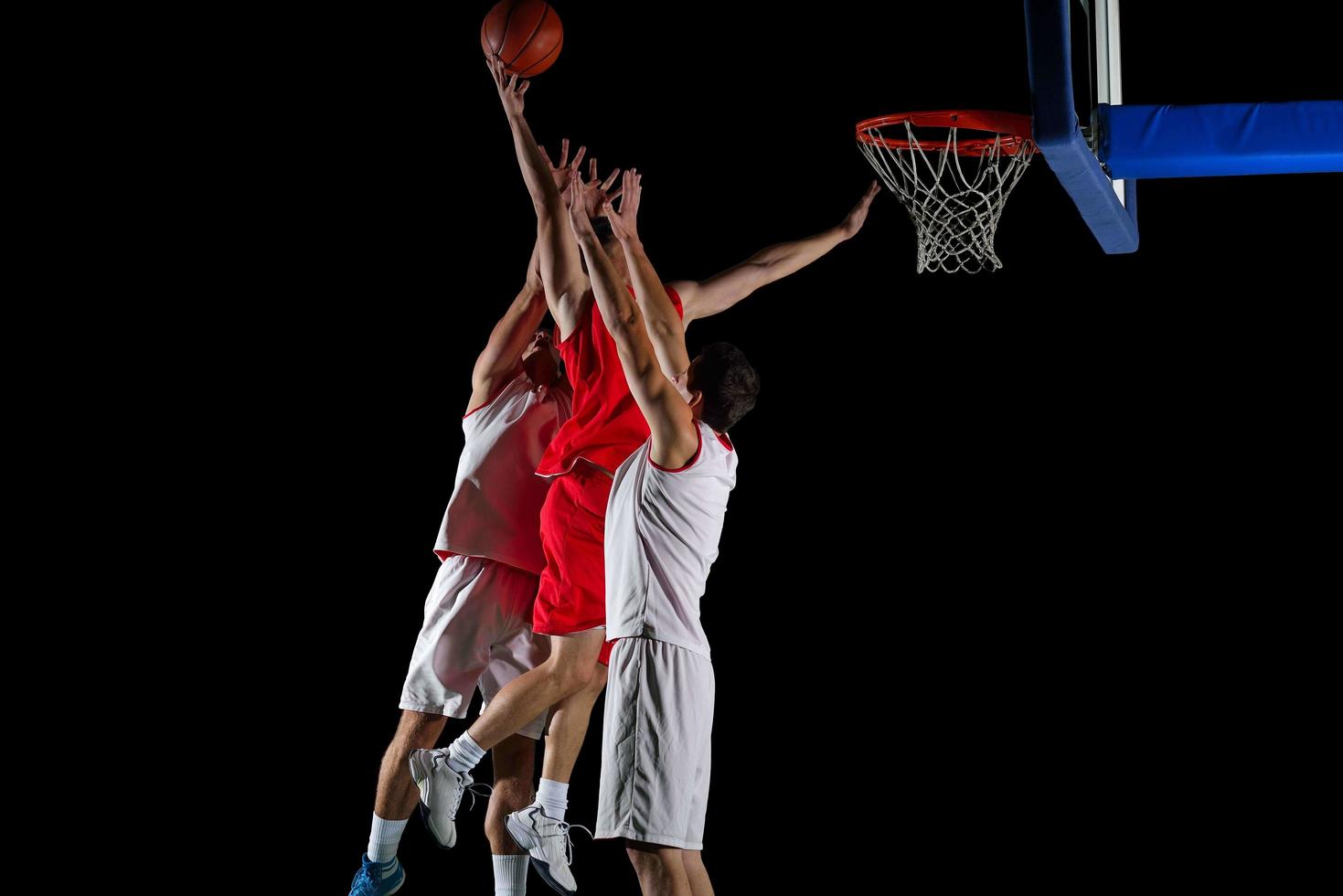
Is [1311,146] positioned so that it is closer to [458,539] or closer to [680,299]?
[680,299]

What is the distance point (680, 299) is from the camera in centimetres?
488

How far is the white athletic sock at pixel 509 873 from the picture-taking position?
4.93 metres

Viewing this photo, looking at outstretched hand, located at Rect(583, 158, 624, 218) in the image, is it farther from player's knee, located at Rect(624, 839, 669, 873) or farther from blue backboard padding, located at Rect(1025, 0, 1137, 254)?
player's knee, located at Rect(624, 839, 669, 873)

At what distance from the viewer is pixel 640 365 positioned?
4094 millimetres

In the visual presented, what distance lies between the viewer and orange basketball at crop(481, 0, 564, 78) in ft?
14.8

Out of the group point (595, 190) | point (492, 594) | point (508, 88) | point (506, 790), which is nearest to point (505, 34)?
point (508, 88)

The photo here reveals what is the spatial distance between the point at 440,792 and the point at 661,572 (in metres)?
1.12

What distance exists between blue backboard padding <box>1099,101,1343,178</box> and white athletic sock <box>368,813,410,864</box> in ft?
9.76

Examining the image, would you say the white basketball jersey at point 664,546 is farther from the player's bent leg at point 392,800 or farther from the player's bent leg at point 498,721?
the player's bent leg at point 392,800

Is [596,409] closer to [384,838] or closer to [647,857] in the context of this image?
[647,857]

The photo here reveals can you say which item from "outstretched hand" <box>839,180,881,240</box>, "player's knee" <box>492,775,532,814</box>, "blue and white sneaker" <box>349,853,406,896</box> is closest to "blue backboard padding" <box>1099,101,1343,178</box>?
"outstretched hand" <box>839,180,881,240</box>

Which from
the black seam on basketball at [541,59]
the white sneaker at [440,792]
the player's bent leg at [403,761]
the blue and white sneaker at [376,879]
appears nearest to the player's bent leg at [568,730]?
the white sneaker at [440,792]

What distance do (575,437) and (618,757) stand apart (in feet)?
3.52

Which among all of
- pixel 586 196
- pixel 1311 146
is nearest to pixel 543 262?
pixel 586 196
